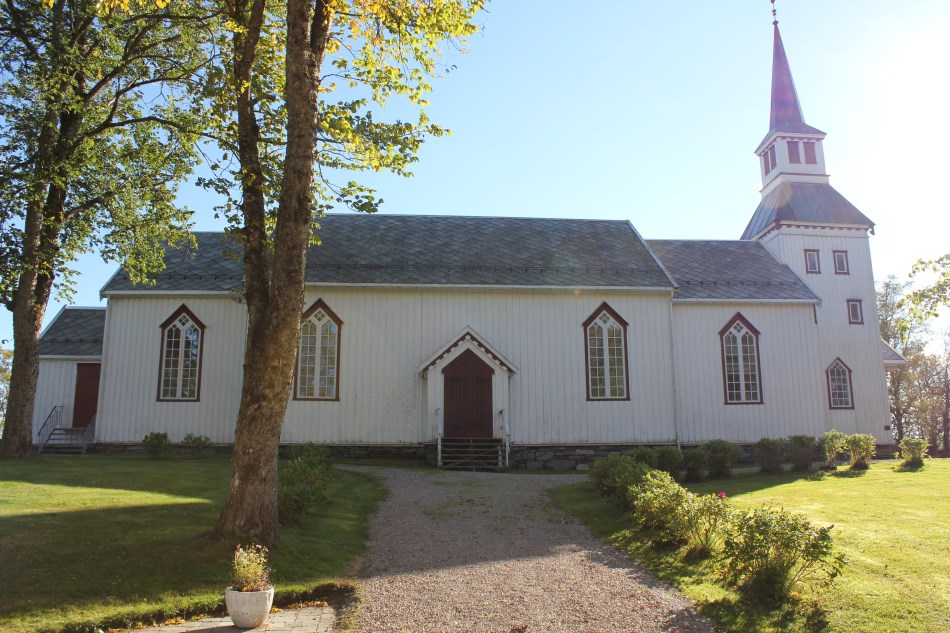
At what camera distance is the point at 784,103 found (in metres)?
31.7

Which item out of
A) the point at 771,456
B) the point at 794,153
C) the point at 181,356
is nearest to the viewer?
the point at 771,456

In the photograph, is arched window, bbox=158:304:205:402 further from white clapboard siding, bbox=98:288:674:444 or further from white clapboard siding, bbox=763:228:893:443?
white clapboard siding, bbox=763:228:893:443

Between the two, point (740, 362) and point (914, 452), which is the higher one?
point (740, 362)

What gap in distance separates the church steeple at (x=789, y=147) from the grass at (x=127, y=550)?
83.8 feet

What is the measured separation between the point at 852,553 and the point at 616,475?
15.6 ft

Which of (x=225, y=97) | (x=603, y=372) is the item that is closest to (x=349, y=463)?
(x=603, y=372)

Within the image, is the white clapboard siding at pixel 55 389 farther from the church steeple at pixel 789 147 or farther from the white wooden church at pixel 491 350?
the church steeple at pixel 789 147

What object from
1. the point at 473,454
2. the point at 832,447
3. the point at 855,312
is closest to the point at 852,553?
the point at 832,447

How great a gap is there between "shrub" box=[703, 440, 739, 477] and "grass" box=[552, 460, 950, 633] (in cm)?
151

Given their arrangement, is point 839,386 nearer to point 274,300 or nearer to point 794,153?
point 794,153

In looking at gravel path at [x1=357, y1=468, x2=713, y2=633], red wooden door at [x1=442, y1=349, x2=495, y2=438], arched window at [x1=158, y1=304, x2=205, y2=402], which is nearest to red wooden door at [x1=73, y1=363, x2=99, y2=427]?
arched window at [x1=158, y1=304, x2=205, y2=402]

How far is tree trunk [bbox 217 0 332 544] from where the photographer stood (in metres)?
9.21

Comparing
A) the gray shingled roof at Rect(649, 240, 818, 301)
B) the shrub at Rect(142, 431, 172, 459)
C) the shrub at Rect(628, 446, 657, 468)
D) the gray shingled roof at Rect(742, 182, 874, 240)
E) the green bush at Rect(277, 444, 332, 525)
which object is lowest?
the green bush at Rect(277, 444, 332, 525)

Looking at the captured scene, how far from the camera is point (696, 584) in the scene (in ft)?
27.3
